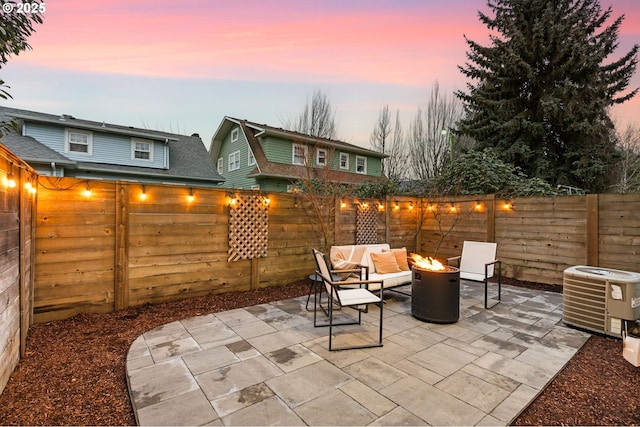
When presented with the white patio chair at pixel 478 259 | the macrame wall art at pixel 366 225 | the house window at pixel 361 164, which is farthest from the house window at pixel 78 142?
the white patio chair at pixel 478 259

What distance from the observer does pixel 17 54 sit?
7.51 feet

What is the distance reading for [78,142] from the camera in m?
10.7

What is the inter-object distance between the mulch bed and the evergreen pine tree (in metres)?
8.57

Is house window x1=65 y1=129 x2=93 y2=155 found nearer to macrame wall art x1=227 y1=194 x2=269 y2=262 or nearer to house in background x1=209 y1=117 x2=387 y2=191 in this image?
house in background x1=209 y1=117 x2=387 y2=191

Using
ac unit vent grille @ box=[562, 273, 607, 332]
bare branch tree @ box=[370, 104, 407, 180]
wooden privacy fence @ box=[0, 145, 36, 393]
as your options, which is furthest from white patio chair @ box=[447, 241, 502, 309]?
bare branch tree @ box=[370, 104, 407, 180]

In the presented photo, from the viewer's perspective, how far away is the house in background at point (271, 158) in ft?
40.6

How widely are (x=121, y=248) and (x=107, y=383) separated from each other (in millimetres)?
1966

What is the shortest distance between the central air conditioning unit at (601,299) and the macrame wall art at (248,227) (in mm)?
4263

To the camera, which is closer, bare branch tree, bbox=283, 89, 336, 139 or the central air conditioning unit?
the central air conditioning unit

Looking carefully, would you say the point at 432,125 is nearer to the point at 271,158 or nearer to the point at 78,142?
the point at 271,158

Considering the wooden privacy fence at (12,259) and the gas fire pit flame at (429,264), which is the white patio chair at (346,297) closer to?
the gas fire pit flame at (429,264)

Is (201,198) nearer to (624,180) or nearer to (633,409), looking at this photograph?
(633,409)

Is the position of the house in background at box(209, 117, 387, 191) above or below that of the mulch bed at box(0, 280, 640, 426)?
above

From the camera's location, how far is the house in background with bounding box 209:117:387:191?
1238 cm
